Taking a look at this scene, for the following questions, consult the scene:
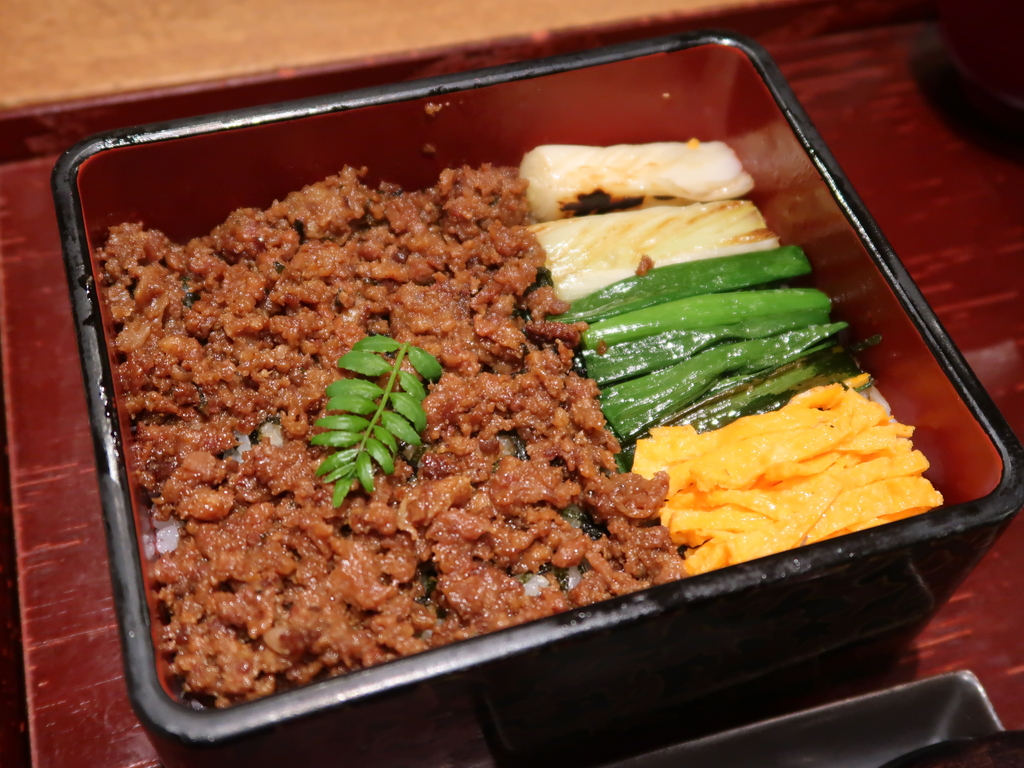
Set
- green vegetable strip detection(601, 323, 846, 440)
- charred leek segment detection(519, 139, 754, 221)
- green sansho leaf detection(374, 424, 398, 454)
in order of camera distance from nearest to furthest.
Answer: green sansho leaf detection(374, 424, 398, 454)
green vegetable strip detection(601, 323, 846, 440)
charred leek segment detection(519, 139, 754, 221)

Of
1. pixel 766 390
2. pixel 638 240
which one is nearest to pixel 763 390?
pixel 766 390

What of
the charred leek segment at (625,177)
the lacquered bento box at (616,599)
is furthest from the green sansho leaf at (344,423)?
the charred leek segment at (625,177)

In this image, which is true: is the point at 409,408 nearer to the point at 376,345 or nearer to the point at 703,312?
the point at 376,345

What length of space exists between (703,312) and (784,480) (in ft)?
1.59

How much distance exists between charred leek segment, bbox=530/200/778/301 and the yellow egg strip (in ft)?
1.60

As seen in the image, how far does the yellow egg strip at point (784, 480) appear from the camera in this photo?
1.71 meters

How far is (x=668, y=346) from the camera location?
6.66 feet

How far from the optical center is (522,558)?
1.71 metres

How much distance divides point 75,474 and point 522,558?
121 centimetres

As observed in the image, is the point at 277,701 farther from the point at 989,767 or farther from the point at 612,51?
the point at 612,51

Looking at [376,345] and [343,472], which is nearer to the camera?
[343,472]

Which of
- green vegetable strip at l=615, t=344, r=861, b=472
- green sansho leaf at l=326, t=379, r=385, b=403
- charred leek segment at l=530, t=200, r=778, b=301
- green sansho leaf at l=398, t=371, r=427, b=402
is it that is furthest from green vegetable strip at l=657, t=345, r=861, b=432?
green sansho leaf at l=326, t=379, r=385, b=403

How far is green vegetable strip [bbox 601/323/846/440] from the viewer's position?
1.95 m

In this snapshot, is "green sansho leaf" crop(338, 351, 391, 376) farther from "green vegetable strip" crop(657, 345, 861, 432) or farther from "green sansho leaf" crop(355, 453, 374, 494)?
"green vegetable strip" crop(657, 345, 861, 432)
